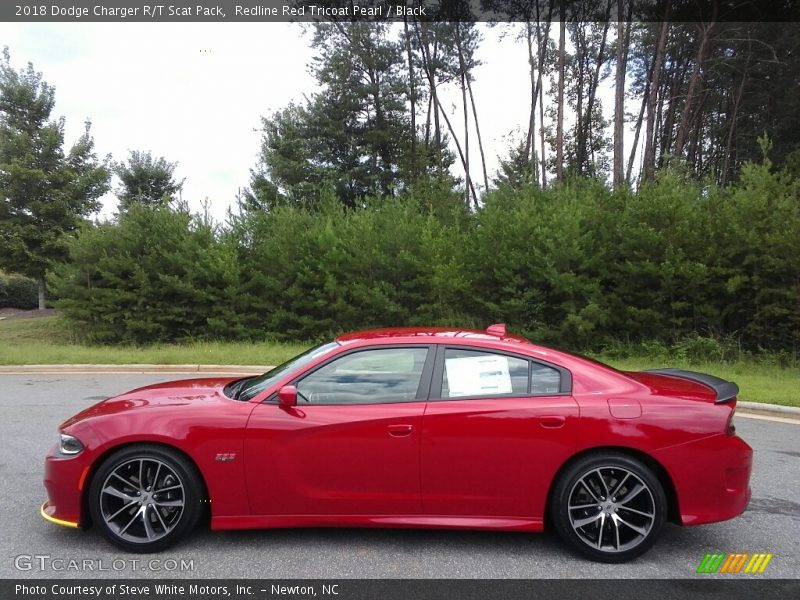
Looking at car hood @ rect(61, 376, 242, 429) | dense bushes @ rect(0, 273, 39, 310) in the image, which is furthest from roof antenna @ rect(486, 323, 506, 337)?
dense bushes @ rect(0, 273, 39, 310)

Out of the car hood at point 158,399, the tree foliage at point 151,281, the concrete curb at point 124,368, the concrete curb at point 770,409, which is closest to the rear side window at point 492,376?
the car hood at point 158,399

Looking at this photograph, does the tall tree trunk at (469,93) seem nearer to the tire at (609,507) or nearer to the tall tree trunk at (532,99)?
the tall tree trunk at (532,99)

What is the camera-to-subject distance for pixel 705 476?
132 inches

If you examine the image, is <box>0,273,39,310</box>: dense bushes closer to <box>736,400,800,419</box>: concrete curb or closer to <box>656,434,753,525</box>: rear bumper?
<box>736,400,800,419</box>: concrete curb

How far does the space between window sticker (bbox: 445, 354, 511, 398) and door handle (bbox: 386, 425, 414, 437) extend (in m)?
0.36

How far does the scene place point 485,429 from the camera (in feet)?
11.1

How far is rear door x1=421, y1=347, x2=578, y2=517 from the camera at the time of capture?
3.38 m

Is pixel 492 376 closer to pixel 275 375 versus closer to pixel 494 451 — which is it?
pixel 494 451

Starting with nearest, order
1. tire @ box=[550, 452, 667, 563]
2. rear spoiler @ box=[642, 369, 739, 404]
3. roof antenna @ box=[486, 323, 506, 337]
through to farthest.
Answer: tire @ box=[550, 452, 667, 563], rear spoiler @ box=[642, 369, 739, 404], roof antenna @ box=[486, 323, 506, 337]

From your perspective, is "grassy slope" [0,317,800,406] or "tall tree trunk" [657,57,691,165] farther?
"tall tree trunk" [657,57,691,165]

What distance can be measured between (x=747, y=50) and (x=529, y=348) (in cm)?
3026

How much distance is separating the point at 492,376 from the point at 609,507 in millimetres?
1068

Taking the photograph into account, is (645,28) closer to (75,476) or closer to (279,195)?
(279,195)

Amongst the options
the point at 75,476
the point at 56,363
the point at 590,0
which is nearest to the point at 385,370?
the point at 75,476
